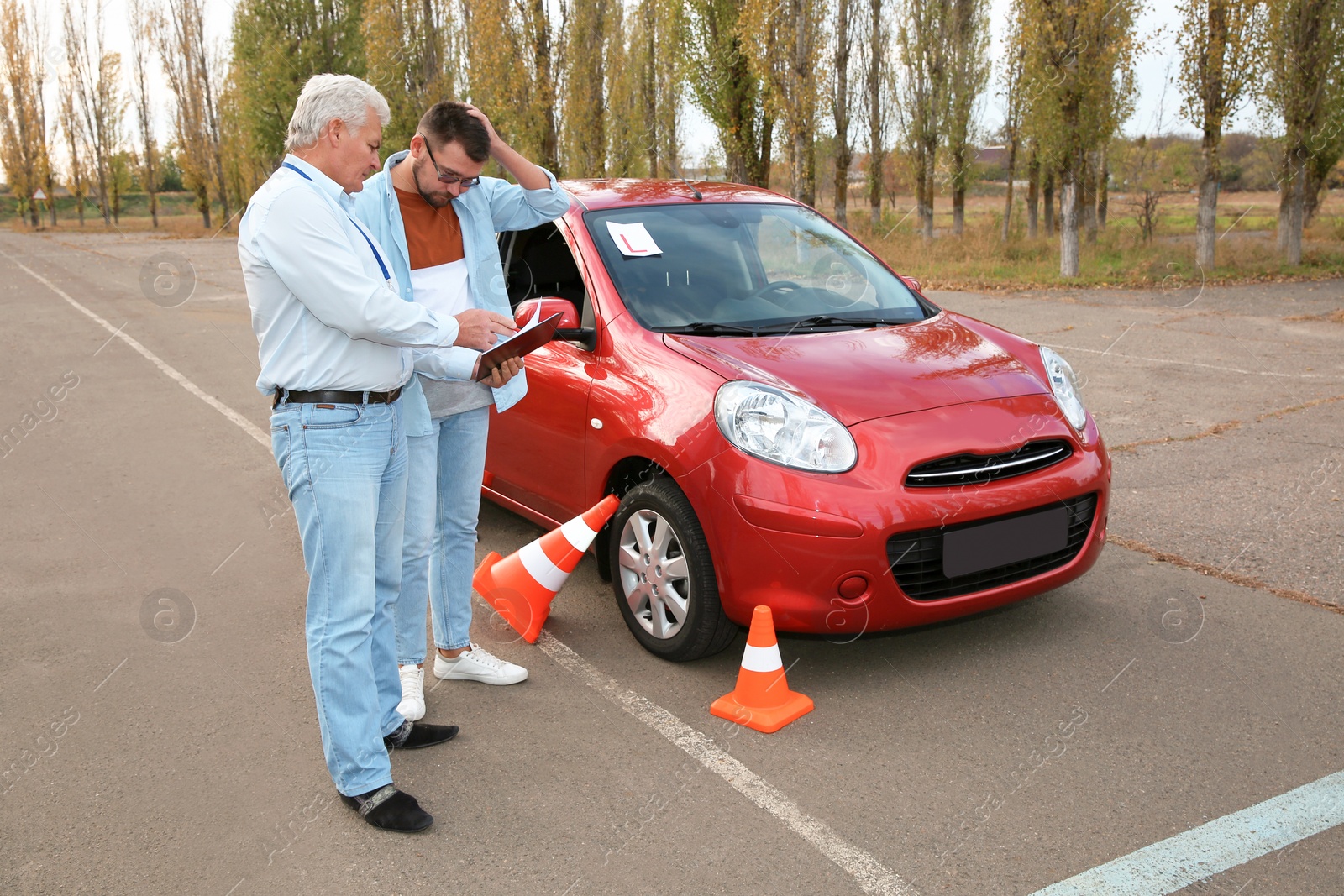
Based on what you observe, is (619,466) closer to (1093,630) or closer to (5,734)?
(1093,630)

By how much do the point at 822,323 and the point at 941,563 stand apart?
4.22 feet

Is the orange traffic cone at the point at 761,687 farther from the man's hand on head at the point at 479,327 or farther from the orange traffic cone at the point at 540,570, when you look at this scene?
the man's hand on head at the point at 479,327

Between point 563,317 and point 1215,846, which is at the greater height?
point 563,317

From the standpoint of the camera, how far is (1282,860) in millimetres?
2672

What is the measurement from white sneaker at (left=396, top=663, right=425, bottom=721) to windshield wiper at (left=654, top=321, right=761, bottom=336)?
1.60m

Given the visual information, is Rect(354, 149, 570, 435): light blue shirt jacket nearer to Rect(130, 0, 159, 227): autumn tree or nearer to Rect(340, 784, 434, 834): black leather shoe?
Rect(340, 784, 434, 834): black leather shoe

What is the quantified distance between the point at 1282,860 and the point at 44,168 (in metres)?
72.8

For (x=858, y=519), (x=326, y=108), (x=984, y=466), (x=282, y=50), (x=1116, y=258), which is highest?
(x=282, y=50)

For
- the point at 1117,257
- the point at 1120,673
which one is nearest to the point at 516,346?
the point at 1120,673

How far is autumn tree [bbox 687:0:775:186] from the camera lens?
2439 cm

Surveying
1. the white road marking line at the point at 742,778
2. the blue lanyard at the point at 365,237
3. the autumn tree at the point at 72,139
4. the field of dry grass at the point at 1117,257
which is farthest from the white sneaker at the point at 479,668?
the autumn tree at the point at 72,139

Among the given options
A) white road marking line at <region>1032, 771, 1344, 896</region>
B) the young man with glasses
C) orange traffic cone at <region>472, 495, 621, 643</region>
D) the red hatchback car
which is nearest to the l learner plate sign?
the red hatchback car

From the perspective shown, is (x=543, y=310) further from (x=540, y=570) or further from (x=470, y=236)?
(x=540, y=570)

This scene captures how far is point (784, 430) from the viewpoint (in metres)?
3.54
